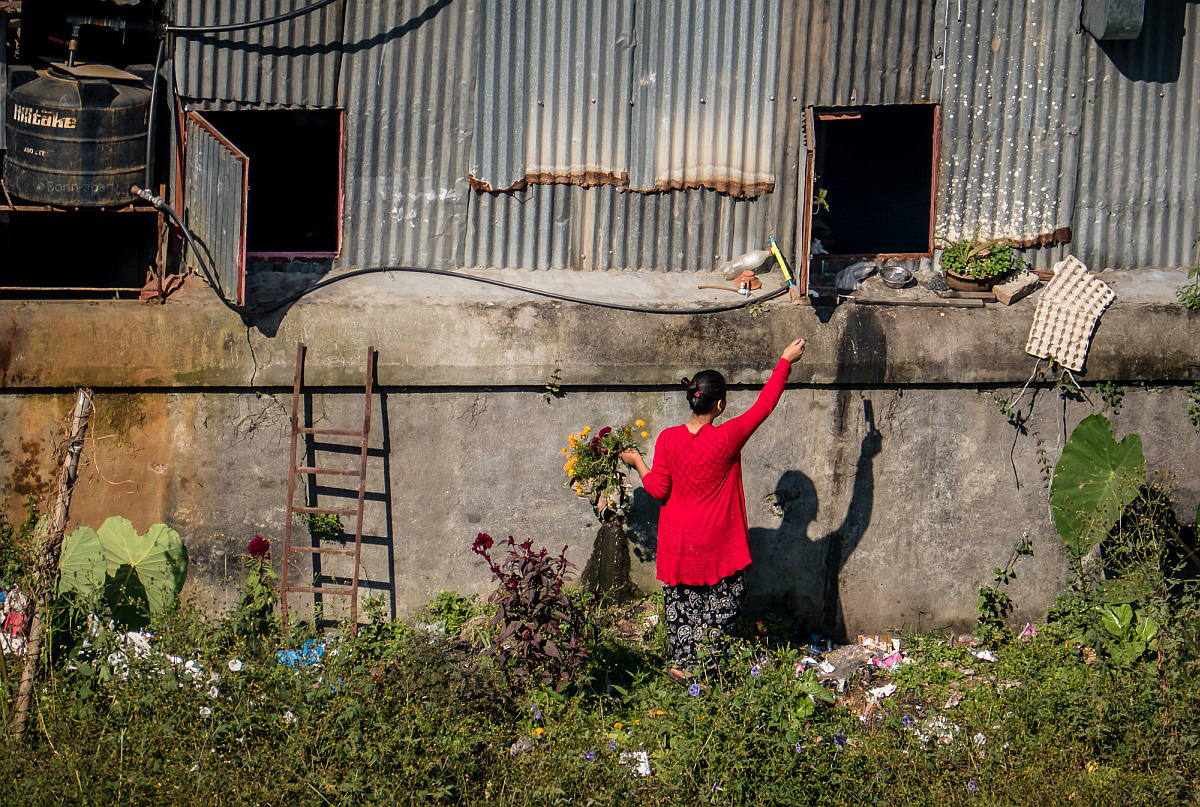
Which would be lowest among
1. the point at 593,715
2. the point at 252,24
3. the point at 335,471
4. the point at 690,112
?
the point at 593,715

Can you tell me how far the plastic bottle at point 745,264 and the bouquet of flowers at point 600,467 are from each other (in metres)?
1.37

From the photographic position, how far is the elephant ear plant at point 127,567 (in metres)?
7.52

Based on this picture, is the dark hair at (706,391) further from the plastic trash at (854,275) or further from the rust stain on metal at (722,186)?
the rust stain on metal at (722,186)

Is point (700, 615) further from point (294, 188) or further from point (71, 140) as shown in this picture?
point (294, 188)

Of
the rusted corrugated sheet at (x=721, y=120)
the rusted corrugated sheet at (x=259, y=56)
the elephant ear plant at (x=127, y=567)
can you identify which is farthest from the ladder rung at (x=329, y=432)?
the rusted corrugated sheet at (x=259, y=56)

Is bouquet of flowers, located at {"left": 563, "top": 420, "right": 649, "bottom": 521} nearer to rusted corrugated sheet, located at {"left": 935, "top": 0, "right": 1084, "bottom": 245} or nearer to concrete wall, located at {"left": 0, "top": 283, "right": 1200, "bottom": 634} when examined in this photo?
concrete wall, located at {"left": 0, "top": 283, "right": 1200, "bottom": 634}

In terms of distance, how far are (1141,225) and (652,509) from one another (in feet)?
14.0

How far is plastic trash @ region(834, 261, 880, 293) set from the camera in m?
8.73

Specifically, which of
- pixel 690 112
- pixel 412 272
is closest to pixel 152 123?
pixel 412 272

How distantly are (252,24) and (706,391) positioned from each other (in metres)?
4.22

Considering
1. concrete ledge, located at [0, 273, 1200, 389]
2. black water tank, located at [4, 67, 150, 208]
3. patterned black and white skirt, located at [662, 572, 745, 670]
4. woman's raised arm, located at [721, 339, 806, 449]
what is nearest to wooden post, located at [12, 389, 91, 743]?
concrete ledge, located at [0, 273, 1200, 389]

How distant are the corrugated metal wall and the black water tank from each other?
0.82 m

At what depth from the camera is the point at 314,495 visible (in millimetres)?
8391

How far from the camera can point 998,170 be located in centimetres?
882
